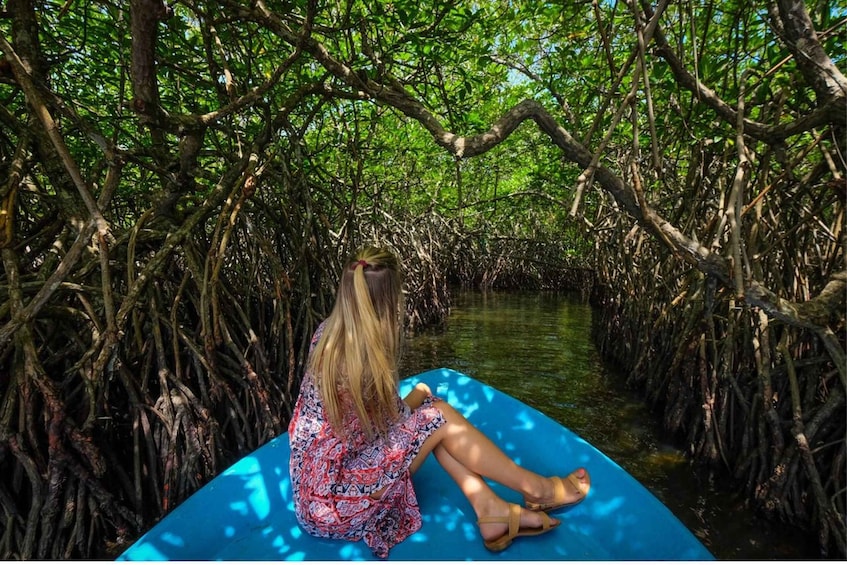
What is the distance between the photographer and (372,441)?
5.91 ft

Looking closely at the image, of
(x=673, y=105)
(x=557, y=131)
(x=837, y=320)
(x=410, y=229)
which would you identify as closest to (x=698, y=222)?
(x=673, y=105)

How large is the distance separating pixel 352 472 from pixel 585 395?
369 cm

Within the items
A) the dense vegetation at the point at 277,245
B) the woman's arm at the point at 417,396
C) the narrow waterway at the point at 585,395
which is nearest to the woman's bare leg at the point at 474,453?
the woman's arm at the point at 417,396

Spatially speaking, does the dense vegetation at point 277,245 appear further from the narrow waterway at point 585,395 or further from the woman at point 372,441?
the woman at point 372,441

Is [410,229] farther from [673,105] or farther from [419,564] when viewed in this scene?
Answer: [419,564]

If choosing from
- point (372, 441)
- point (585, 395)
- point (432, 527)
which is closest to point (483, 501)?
point (432, 527)

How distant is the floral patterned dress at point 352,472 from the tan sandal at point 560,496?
0.54m

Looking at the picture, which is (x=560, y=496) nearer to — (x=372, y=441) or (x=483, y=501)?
(x=483, y=501)

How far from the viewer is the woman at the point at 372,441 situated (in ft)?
5.68

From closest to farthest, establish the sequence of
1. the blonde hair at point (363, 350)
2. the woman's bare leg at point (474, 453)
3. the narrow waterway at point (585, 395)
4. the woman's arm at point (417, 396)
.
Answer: the blonde hair at point (363, 350) → the woman's bare leg at point (474, 453) → the woman's arm at point (417, 396) → the narrow waterway at point (585, 395)

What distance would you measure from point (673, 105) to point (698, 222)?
1.16 metres

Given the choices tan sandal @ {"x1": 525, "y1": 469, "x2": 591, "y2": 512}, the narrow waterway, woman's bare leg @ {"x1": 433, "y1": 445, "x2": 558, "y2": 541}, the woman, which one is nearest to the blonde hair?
the woman

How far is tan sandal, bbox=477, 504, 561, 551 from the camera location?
5.90 ft

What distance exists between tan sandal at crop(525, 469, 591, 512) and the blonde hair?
28.3 inches
